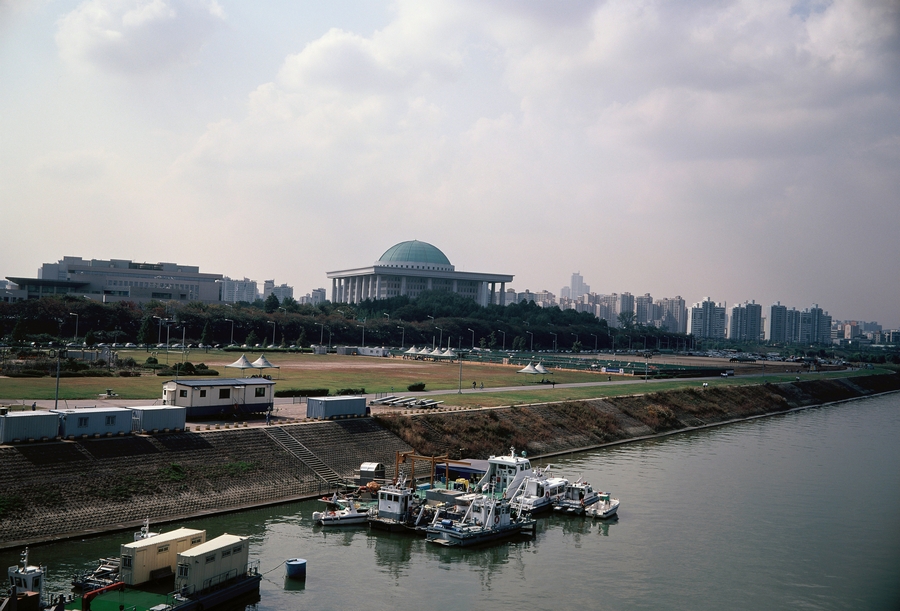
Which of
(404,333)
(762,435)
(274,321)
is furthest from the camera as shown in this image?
(404,333)

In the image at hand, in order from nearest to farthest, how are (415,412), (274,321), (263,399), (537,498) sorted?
(537,498), (263,399), (415,412), (274,321)

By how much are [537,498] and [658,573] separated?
476 inches

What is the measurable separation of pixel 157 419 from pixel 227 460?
476 cm

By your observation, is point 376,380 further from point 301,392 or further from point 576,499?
point 576,499

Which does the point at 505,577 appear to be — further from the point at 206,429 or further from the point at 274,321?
the point at 274,321

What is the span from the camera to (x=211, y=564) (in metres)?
31.5

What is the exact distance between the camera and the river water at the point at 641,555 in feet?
110

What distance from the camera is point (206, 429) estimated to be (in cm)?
5072

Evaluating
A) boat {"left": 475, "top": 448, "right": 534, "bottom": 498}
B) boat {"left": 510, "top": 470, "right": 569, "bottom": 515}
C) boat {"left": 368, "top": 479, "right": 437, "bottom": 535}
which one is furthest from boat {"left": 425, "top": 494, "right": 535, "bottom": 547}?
boat {"left": 475, "top": 448, "right": 534, "bottom": 498}

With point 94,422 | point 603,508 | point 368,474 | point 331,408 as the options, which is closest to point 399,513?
point 368,474

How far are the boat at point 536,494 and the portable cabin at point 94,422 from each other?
889 inches

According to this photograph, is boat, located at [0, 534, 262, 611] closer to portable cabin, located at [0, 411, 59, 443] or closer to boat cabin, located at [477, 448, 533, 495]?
portable cabin, located at [0, 411, 59, 443]

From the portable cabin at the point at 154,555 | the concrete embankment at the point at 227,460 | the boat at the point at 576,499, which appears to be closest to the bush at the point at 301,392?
the concrete embankment at the point at 227,460

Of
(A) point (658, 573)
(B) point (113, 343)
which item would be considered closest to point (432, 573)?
(A) point (658, 573)
